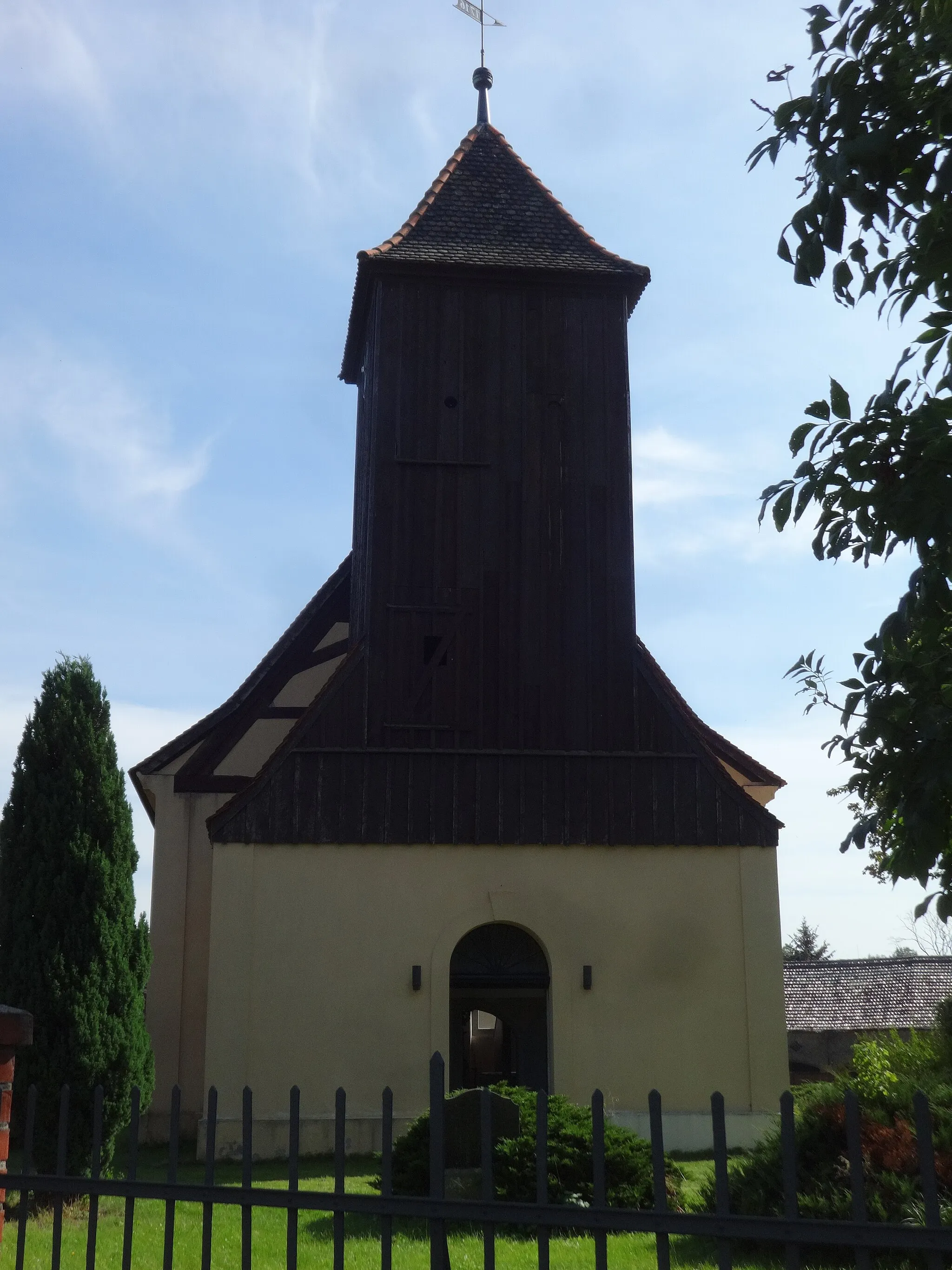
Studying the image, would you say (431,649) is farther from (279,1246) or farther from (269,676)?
(279,1246)

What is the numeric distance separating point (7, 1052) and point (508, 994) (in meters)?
11.9

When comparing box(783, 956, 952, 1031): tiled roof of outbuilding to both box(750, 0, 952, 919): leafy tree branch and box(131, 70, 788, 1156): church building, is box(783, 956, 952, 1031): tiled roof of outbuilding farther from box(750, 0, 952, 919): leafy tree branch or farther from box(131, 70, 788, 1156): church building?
box(750, 0, 952, 919): leafy tree branch

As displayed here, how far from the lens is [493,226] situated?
59.0 ft

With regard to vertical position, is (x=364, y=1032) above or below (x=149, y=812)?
below

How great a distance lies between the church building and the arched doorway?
49 mm

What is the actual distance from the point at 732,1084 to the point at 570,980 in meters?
2.17

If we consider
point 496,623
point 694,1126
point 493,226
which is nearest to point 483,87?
point 493,226

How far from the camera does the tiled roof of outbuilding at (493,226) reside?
17297 mm

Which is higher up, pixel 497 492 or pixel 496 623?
pixel 497 492

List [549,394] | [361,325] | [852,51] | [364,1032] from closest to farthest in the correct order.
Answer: [852,51] < [364,1032] < [549,394] < [361,325]

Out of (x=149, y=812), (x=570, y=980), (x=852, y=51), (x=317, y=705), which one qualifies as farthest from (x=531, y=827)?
(x=852, y=51)

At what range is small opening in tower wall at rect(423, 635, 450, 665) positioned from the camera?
52.5 feet

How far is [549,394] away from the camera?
668 inches

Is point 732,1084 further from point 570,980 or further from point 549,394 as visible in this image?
point 549,394
